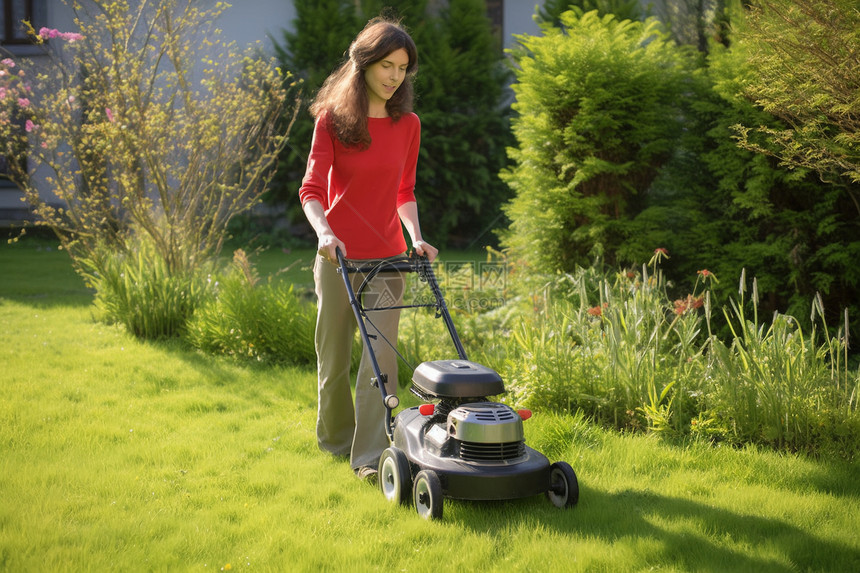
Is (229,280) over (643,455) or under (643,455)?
over

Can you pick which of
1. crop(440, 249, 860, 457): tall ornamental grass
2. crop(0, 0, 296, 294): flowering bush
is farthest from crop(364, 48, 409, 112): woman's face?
crop(0, 0, 296, 294): flowering bush

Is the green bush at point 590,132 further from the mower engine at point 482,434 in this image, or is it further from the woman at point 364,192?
the mower engine at point 482,434

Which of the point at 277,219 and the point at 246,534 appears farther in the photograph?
the point at 277,219

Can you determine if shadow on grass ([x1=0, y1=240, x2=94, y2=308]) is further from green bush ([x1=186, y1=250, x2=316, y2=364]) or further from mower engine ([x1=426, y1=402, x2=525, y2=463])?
mower engine ([x1=426, y1=402, x2=525, y2=463])

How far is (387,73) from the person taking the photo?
11.2 feet

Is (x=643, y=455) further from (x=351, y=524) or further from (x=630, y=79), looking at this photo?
(x=630, y=79)

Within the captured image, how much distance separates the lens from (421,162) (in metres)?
14.1

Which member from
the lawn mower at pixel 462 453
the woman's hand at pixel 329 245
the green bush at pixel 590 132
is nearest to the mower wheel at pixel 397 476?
the lawn mower at pixel 462 453

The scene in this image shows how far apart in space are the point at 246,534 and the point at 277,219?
1230 centimetres

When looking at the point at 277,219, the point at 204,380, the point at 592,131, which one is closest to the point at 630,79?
the point at 592,131

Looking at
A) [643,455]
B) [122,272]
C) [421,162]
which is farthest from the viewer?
[421,162]

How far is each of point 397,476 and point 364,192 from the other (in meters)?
1.27

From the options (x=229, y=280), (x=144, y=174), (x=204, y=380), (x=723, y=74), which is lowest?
(x=204, y=380)

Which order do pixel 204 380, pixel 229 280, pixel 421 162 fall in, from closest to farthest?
pixel 204 380 < pixel 229 280 < pixel 421 162
